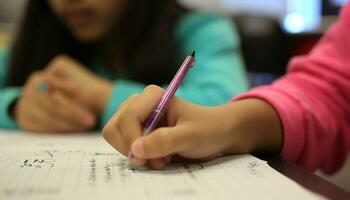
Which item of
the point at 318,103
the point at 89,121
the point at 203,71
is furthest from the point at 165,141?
the point at 203,71

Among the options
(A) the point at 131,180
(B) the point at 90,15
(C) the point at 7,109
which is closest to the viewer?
(A) the point at 131,180

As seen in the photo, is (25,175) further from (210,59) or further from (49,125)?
(210,59)

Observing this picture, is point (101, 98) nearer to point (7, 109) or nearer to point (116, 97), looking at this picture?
point (116, 97)

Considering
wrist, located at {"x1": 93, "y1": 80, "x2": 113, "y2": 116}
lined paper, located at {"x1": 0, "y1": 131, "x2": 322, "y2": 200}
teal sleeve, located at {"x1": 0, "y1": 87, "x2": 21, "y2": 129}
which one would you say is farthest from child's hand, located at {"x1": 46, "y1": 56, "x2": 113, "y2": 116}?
lined paper, located at {"x1": 0, "y1": 131, "x2": 322, "y2": 200}

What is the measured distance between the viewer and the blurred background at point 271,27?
4.18 feet

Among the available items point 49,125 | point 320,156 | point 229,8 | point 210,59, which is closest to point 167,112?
point 320,156

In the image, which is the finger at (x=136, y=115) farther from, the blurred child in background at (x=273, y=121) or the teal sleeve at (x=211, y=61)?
the teal sleeve at (x=211, y=61)

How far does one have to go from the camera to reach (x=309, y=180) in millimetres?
332

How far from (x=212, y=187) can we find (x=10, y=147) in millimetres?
275

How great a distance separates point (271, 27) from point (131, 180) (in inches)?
42.4

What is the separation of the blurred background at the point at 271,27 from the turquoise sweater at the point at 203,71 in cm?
26

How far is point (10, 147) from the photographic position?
18.7 inches

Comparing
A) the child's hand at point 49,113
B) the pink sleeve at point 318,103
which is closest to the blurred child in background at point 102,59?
the child's hand at point 49,113

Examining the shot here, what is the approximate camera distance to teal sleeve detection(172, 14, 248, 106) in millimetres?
758
